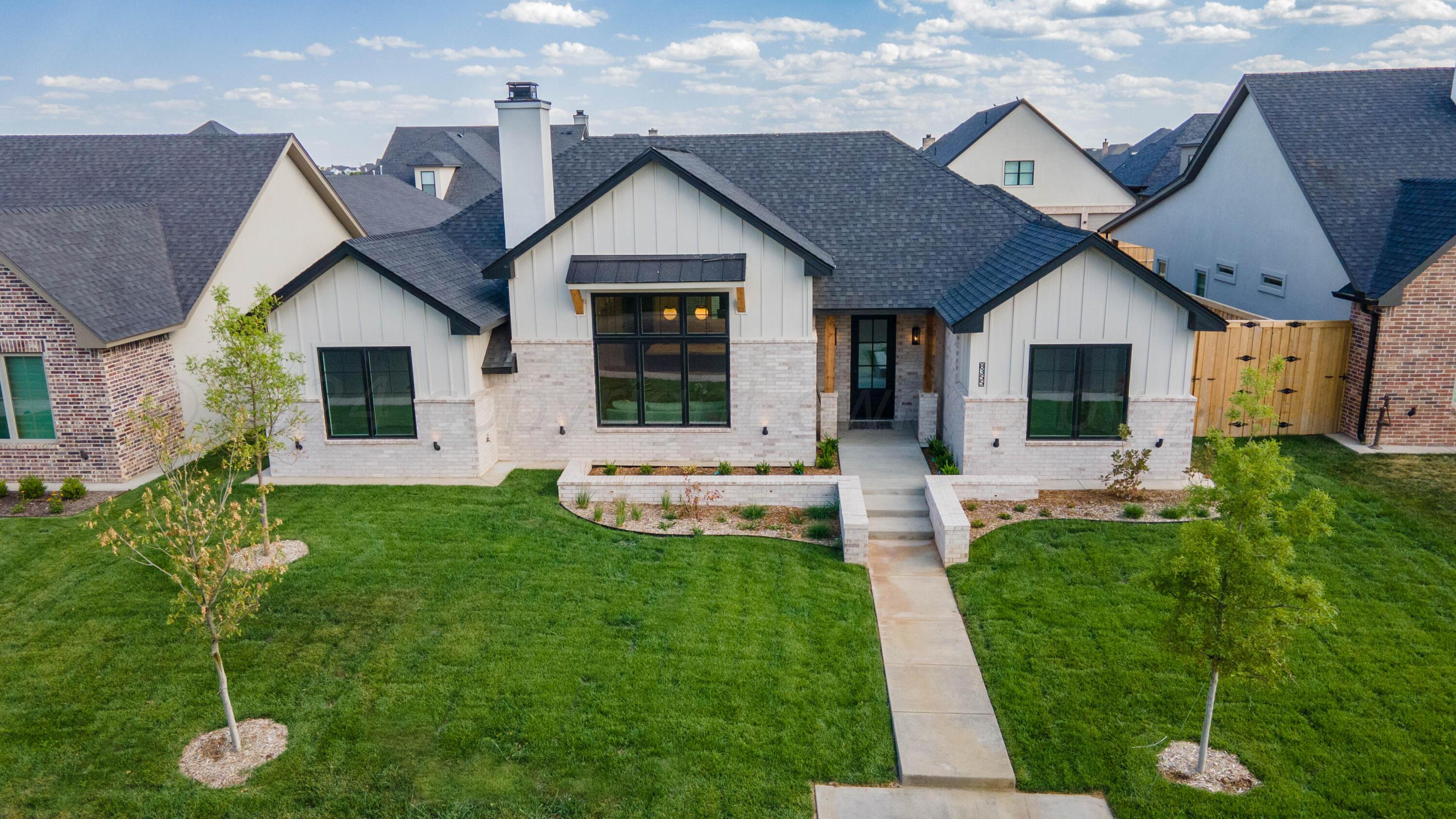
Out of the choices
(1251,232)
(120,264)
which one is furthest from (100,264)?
(1251,232)

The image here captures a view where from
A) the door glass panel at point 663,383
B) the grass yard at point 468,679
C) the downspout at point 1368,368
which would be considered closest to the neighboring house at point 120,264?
the grass yard at point 468,679

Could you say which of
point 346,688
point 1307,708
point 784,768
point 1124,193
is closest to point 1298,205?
point 1307,708

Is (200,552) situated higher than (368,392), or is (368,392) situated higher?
(368,392)

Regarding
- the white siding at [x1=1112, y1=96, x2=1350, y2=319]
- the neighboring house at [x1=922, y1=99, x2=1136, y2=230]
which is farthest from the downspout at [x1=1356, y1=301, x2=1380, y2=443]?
the neighboring house at [x1=922, y1=99, x2=1136, y2=230]

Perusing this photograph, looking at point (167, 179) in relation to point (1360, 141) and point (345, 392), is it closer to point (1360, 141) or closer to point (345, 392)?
point (345, 392)

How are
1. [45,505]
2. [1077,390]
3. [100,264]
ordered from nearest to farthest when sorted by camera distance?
[1077,390] → [45,505] → [100,264]

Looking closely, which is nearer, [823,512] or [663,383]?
[823,512]

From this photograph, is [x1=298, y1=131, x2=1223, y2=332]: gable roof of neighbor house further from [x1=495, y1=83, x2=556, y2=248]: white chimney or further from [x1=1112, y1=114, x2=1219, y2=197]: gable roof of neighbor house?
[x1=1112, y1=114, x2=1219, y2=197]: gable roof of neighbor house
